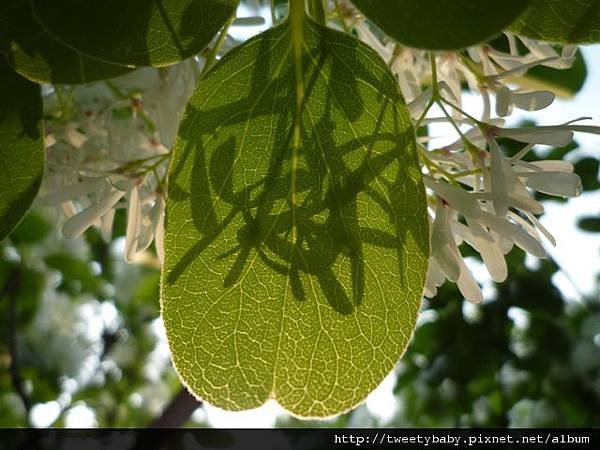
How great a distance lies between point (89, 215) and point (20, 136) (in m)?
0.12

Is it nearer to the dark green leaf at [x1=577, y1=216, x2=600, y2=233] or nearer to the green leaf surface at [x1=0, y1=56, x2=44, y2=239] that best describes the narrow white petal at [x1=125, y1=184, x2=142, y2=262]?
the green leaf surface at [x1=0, y1=56, x2=44, y2=239]

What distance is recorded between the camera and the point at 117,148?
2.60 feet

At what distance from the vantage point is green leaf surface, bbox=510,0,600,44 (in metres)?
0.50

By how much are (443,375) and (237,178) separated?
3.39 feet

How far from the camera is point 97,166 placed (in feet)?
2.59

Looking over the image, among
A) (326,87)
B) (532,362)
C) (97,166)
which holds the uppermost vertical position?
(326,87)

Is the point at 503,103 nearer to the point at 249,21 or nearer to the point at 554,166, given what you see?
the point at 554,166

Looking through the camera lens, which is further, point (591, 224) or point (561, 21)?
point (591, 224)

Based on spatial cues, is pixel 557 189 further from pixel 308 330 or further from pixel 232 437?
pixel 232 437

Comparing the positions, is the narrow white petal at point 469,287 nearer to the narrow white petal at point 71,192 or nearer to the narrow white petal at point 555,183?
the narrow white petal at point 555,183

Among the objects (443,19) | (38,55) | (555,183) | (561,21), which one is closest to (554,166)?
(555,183)

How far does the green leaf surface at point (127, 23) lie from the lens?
47 cm

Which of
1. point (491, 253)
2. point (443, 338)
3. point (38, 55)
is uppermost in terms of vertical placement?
point (38, 55)

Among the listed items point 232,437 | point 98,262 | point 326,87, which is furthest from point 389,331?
point 98,262
